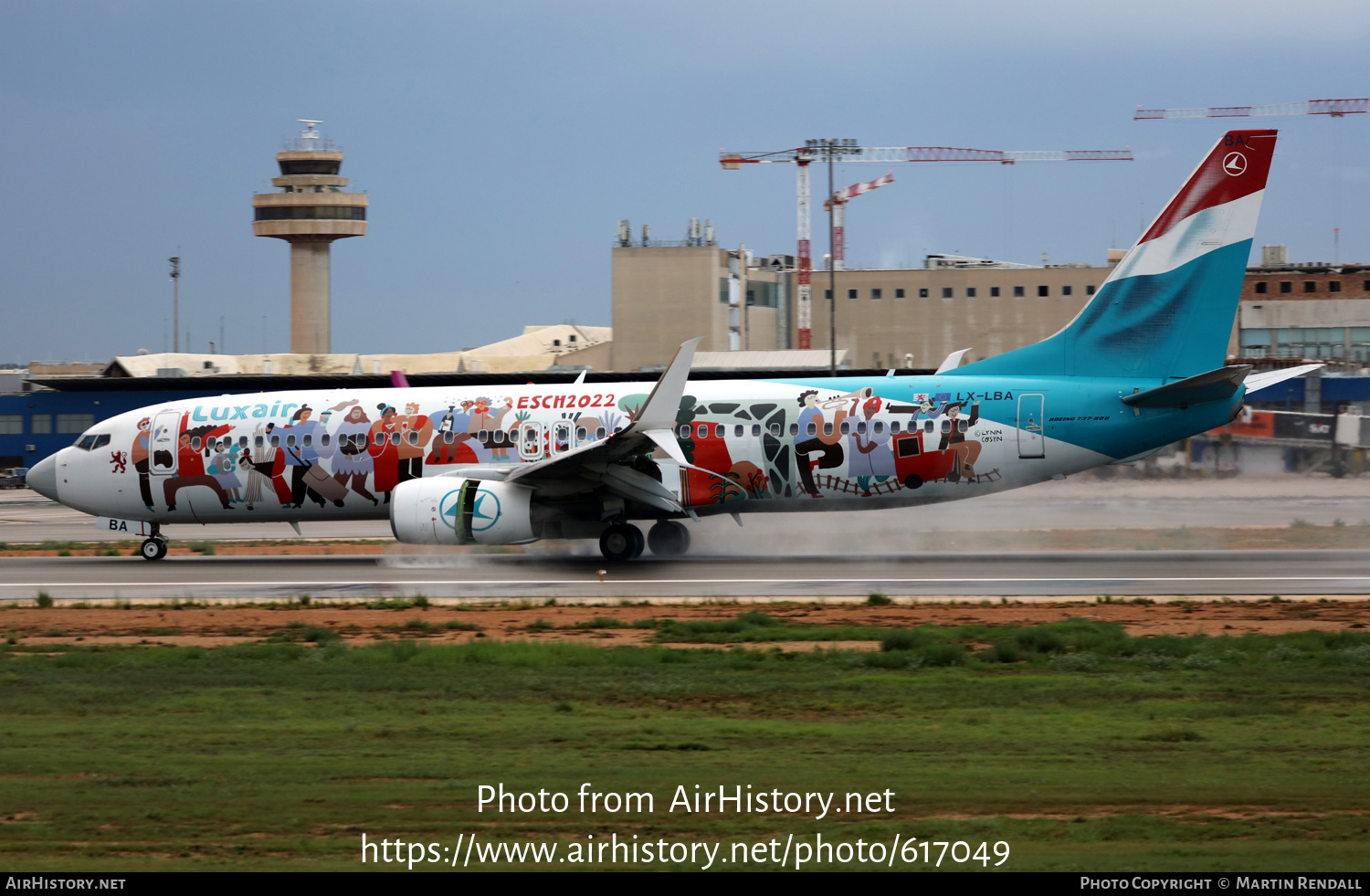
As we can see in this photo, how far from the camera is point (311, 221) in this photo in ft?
326

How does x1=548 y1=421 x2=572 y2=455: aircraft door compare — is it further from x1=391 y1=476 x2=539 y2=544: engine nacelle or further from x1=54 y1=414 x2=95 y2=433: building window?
x1=54 y1=414 x2=95 y2=433: building window

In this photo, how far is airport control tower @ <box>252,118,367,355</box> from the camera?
98.8m

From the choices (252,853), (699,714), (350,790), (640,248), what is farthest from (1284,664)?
(640,248)

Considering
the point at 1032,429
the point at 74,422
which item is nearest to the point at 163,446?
the point at 1032,429

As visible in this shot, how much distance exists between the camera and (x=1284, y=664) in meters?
12.9

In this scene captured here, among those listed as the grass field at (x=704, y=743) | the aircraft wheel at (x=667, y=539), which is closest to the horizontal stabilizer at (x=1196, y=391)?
the grass field at (x=704, y=743)

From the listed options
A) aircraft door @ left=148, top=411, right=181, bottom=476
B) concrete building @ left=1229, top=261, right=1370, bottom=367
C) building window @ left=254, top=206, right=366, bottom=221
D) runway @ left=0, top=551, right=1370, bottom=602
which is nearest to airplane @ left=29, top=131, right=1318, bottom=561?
runway @ left=0, top=551, right=1370, bottom=602

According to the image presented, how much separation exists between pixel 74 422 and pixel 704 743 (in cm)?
5380

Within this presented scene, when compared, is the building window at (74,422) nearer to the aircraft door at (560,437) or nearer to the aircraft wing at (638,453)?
the aircraft door at (560,437)

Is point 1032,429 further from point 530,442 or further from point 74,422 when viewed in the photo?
point 74,422

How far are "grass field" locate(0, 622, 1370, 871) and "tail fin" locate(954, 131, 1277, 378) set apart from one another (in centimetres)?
923

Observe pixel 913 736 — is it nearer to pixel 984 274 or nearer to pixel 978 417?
pixel 978 417
